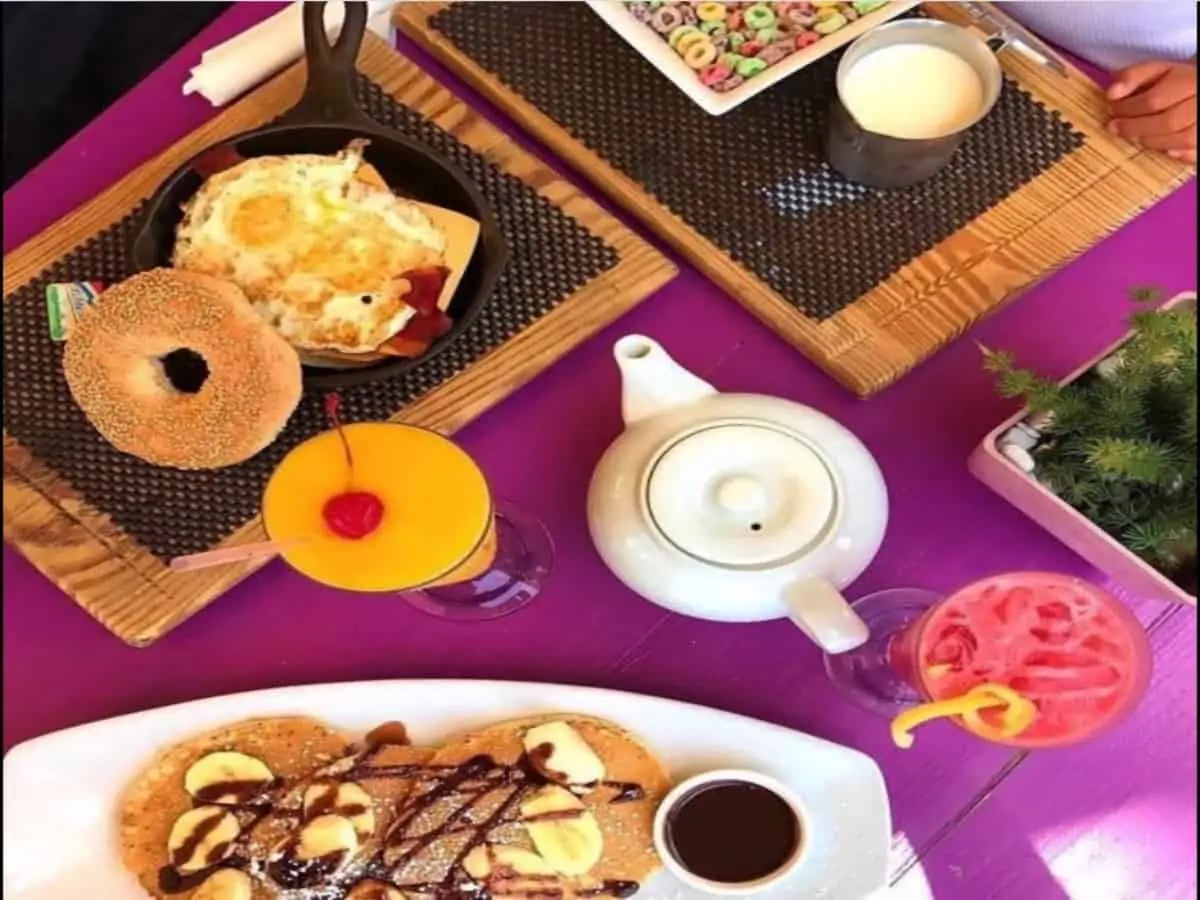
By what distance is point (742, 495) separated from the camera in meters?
0.91

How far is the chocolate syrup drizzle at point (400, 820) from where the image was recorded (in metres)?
0.94

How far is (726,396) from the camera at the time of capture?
3.22 ft

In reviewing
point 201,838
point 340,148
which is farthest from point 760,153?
point 201,838

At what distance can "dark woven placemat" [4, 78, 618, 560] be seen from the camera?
3.40 feet

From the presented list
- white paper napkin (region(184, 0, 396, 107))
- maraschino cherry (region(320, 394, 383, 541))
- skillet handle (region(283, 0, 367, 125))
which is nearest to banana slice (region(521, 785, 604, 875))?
maraschino cherry (region(320, 394, 383, 541))

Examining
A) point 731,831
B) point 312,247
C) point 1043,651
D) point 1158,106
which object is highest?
point 312,247

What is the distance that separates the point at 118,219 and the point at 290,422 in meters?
0.24

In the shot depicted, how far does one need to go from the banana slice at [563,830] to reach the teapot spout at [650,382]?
0.88ft

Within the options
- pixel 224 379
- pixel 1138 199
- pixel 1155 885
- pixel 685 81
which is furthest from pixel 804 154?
pixel 1155 885

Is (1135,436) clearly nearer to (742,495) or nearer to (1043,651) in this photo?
(1043,651)

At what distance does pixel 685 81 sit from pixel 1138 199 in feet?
1.26

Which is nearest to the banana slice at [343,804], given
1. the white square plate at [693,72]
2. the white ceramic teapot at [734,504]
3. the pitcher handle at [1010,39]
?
the white ceramic teapot at [734,504]

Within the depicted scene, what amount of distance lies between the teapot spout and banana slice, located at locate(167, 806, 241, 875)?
39 centimetres

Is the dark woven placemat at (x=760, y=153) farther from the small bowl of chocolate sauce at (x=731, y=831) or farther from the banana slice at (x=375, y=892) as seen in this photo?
the banana slice at (x=375, y=892)
